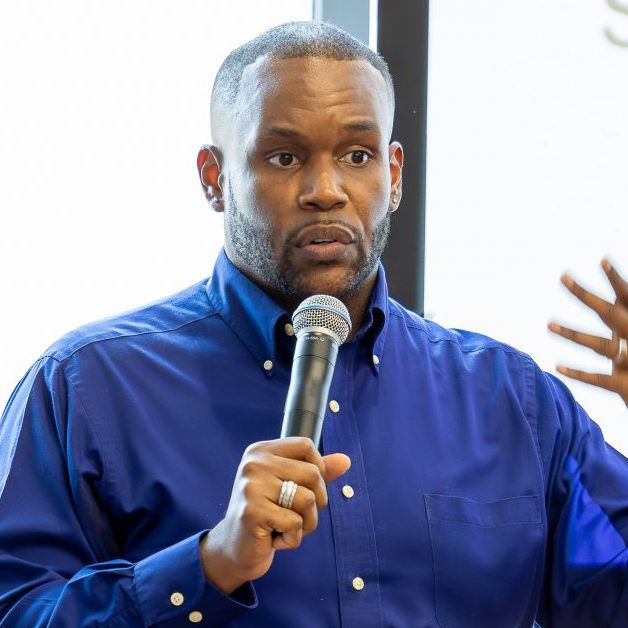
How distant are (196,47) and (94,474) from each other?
1185 millimetres

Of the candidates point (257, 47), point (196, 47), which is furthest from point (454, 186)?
point (257, 47)

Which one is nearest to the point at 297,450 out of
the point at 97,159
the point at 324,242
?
the point at 324,242

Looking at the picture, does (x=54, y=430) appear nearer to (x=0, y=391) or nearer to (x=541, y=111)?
(x=0, y=391)

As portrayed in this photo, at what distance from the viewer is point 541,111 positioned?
116 inches

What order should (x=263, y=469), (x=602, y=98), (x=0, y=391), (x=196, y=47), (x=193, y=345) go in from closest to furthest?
(x=263, y=469) → (x=193, y=345) → (x=0, y=391) → (x=196, y=47) → (x=602, y=98)

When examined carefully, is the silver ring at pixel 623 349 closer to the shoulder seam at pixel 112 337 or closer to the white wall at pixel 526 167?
the shoulder seam at pixel 112 337

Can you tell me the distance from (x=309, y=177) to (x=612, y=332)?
1.85ft

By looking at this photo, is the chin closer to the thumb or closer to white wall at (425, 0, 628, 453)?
the thumb

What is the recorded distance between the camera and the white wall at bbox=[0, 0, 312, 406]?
99.6 inches

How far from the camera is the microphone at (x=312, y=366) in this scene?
1479 mm

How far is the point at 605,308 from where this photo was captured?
5.74ft

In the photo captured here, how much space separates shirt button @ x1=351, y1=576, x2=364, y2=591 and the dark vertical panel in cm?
120

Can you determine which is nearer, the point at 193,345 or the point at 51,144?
the point at 193,345

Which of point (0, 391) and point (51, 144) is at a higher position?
point (51, 144)
